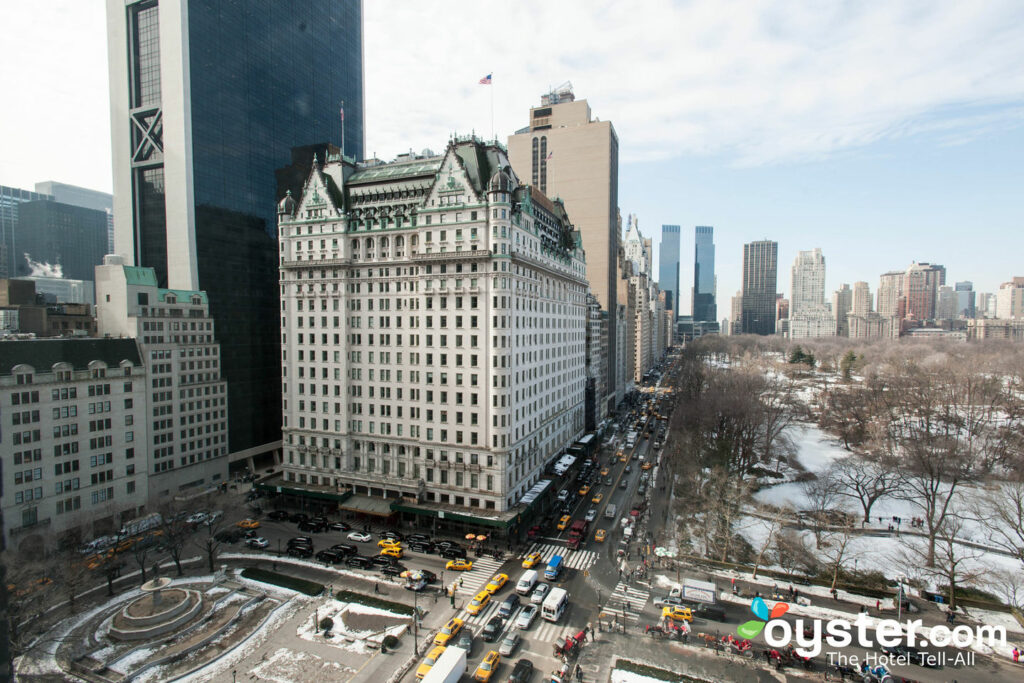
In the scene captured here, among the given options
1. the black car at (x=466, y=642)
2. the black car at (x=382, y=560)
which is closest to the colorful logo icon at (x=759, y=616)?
the black car at (x=466, y=642)

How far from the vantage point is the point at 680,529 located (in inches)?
2645

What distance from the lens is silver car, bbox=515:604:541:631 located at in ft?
151

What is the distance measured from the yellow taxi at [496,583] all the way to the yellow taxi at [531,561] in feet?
10.3

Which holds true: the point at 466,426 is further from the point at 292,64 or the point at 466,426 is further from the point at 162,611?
the point at 292,64

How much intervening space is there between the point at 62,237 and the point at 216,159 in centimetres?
2576

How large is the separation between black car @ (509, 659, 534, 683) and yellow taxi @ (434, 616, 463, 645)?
652 centimetres

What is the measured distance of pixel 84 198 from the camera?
3044 inches

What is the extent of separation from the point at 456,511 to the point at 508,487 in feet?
24.8

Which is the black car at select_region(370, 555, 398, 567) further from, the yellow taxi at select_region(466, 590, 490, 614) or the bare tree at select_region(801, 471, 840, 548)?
the bare tree at select_region(801, 471, 840, 548)

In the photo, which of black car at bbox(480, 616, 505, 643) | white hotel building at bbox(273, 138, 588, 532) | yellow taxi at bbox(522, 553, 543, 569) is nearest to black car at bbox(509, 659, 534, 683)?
black car at bbox(480, 616, 505, 643)

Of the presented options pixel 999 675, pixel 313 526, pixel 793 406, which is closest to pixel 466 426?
pixel 313 526

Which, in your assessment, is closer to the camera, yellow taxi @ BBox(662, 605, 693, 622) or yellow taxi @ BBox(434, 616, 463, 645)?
yellow taxi @ BBox(434, 616, 463, 645)

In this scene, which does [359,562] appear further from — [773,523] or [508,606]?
[773,523]

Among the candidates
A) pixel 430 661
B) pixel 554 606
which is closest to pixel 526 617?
pixel 554 606
